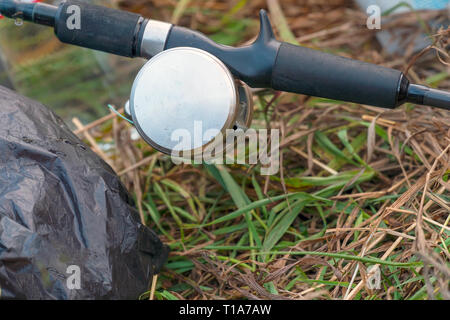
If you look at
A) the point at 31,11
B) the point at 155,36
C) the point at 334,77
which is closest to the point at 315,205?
the point at 334,77

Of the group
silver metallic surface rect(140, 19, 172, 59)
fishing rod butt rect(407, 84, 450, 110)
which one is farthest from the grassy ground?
silver metallic surface rect(140, 19, 172, 59)

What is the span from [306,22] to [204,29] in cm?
30

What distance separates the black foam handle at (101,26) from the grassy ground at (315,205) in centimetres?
28

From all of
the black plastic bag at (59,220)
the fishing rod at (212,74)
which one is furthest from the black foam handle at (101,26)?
the black plastic bag at (59,220)

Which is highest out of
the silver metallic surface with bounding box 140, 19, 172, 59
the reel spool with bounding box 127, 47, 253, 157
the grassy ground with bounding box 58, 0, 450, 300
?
the silver metallic surface with bounding box 140, 19, 172, 59

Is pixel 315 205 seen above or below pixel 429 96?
below

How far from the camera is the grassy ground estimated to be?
2.54 feet

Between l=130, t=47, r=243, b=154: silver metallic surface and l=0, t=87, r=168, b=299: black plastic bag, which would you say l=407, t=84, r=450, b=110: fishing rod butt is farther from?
l=0, t=87, r=168, b=299: black plastic bag

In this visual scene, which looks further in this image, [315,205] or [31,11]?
[315,205]

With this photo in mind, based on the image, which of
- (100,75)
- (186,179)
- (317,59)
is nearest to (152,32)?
(317,59)

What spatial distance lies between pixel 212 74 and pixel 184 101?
6 cm

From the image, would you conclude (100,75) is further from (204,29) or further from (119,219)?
(119,219)

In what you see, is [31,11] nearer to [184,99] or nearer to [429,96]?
[184,99]

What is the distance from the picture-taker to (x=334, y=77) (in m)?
0.75
